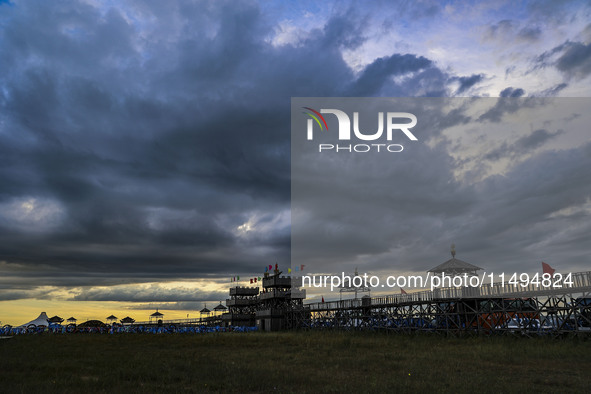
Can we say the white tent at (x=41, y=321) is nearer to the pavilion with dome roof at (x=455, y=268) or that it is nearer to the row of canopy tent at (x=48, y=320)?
the row of canopy tent at (x=48, y=320)

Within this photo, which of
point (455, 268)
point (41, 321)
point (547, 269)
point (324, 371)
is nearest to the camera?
point (324, 371)

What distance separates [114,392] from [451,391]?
1237 cm

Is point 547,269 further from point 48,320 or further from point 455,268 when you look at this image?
point 48,320

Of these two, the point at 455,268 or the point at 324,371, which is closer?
the point at 324,371

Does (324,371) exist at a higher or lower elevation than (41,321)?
higher

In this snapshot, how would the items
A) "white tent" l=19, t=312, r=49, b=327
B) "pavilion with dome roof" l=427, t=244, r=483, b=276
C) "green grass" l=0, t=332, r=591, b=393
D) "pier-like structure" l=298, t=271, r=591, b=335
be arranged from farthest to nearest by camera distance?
"white tent" l=19, t=312, r=49, b=327
"pavilion with dome roof" l=427, t=244, r=483, b=276
"pier-like structure" l=298, t=271, r=591, b=335
"green grass" l=0, t=332, r=591, b=393

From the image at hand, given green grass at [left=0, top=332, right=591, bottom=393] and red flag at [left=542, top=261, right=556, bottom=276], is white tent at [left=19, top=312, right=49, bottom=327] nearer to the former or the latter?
green grass at [left=0, top=332, right=591, bottom=393]

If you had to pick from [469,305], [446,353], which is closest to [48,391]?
[446,353]

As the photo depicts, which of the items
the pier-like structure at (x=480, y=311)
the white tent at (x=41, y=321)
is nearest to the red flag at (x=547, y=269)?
the pier-like structure at (x=480, y=311)

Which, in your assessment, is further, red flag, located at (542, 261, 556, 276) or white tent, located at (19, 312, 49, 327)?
white tent, located at (19, 312, 49, 327)

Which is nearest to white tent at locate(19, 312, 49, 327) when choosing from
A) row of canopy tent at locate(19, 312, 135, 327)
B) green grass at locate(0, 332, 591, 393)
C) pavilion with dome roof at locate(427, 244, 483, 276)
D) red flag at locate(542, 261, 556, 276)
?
row of canopy tent at locate(19, 312, 135, 327)

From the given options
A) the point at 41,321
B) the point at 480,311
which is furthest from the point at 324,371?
the point at 41,321

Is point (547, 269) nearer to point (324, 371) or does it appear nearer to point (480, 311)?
point (480, 311)

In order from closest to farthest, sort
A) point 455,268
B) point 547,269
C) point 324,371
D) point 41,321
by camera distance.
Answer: point 324,371 < point 547,269 < point 455,268 < point 41,321
